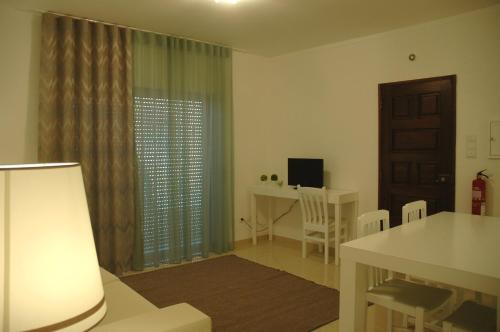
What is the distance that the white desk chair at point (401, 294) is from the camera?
2018 millimetres

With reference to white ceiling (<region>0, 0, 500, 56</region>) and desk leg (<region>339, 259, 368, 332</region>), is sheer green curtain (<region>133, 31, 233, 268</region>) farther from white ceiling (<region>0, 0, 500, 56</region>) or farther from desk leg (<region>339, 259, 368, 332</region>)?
desk leg (<region>339, 259, 368, 332</region>)

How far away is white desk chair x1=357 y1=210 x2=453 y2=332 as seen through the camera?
6.62 ft

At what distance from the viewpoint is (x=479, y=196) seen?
11.5ft

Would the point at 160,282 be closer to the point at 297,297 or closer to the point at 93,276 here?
the point at 297,297

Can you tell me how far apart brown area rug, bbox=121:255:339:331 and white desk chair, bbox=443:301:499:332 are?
1.18 meters

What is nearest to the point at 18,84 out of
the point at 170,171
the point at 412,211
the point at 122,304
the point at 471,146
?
the point at 170,171

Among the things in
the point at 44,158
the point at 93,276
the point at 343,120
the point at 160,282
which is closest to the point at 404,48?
the point at 343,120

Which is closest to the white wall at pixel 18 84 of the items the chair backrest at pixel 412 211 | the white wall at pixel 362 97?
the white wall at pixel 362 97

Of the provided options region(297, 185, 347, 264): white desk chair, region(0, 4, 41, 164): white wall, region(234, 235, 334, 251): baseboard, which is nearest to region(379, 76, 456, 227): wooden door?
region(297, 185, 347, 264): white desk chair

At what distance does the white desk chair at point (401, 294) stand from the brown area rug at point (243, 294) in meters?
0.80

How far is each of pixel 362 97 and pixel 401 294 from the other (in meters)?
2.82

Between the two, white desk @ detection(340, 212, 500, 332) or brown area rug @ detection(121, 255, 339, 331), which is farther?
brown area rug @ detection(121, 255, 339, 331)

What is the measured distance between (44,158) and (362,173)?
11.1 ft

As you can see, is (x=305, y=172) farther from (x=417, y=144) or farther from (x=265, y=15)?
(x=265, y=15)
